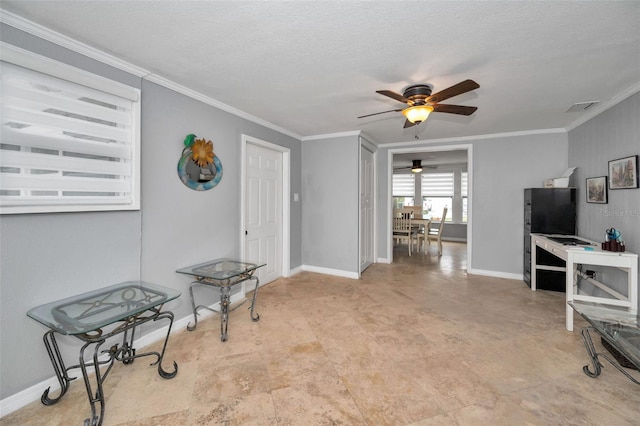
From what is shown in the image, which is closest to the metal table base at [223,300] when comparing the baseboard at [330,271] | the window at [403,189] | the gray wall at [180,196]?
the gray wall at [180,196]

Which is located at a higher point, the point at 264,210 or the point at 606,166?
the point at 606,166

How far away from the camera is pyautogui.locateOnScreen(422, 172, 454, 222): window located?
26.6 feet

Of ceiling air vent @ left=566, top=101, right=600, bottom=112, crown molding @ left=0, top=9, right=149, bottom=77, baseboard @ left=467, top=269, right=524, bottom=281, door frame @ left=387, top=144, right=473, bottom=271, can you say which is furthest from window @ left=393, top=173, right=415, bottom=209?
crown molding @ left=0, top=9, right=149, bottom=77

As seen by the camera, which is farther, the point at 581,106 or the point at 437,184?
the point at 437,184

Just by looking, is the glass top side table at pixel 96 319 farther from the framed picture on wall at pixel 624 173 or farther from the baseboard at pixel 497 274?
the baseboard at pixel 497 274

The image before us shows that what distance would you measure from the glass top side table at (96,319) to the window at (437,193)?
778 cm

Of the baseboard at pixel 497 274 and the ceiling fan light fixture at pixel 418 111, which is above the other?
the ceiling fan light fixture at pixel 418 111

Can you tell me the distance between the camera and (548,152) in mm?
4172

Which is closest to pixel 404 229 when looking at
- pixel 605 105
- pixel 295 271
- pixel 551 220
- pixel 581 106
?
pixel 551 220

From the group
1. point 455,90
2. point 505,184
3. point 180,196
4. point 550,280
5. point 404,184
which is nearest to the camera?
point 455,90

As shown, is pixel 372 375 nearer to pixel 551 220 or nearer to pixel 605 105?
pixel 551 220

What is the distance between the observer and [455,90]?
7.04ft

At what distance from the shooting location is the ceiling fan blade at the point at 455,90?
6.62 feet

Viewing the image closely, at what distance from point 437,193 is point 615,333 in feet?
22.1
